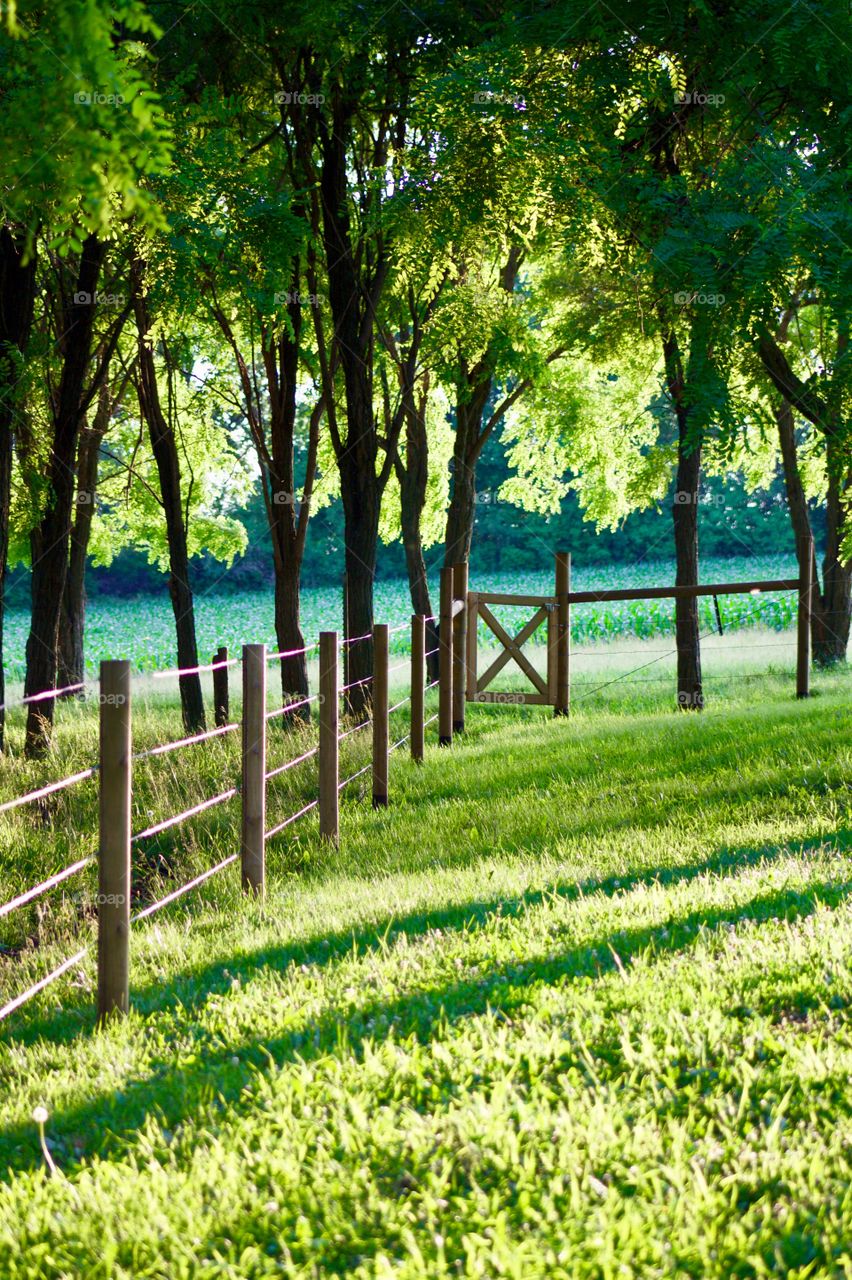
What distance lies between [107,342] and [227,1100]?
537 inches

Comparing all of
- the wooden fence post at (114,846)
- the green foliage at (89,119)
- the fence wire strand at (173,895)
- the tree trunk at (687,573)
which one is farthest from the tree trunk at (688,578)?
the green foliage at (89,119)

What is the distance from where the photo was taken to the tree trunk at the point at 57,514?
13.0m

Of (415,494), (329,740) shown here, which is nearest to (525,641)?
(415,494)

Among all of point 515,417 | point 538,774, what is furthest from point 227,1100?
point 515,417

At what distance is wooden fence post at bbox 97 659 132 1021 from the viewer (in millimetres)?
5098

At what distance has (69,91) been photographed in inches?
135

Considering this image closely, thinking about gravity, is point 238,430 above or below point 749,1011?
above

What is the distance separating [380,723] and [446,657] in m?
3.17

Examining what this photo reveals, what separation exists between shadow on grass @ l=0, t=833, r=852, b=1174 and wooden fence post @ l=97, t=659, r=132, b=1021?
0.17m

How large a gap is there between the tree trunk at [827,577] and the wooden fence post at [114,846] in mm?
15258

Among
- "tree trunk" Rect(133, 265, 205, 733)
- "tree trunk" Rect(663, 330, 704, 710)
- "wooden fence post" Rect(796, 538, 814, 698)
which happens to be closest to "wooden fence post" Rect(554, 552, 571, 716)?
"tree trunk" Rect(663, 330, 704, 710)

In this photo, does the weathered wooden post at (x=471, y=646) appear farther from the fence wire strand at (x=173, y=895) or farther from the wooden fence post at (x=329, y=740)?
the fence wire strand at (x=173, y=895)

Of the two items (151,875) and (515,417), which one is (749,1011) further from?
(515,417)

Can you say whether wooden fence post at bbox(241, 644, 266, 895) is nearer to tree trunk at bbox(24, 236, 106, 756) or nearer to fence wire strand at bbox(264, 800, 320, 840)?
fence wire strand at bbox(264, 800, 320, 840)
